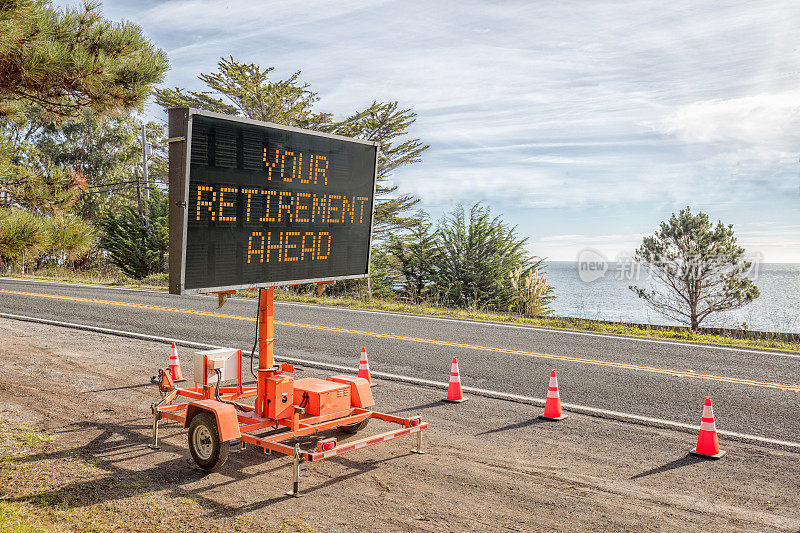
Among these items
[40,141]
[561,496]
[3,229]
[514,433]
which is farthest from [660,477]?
[40,141]

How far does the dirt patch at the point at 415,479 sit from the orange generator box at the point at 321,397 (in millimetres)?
560

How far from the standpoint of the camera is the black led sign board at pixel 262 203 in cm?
574

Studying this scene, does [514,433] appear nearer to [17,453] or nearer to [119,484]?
[119,484]

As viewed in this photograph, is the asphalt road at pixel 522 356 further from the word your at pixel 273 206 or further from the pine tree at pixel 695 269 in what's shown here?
the pine tree at pixel 695 269

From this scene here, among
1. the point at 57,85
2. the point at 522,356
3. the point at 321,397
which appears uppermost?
the point at 57,85

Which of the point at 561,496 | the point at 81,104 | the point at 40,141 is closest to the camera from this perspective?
the point at 561,496

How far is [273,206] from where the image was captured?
655 cm

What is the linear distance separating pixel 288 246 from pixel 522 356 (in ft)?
21.9

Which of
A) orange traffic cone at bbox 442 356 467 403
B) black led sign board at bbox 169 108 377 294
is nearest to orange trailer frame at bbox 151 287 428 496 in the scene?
black led sign board at bbox 169 108 377 294

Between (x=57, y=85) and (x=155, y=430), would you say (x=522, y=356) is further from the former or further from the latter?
(x=57, y=85)

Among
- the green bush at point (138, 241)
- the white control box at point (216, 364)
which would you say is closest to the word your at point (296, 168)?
the white control box at point (216, 364)

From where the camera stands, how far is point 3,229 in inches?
309

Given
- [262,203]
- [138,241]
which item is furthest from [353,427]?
[138,241]

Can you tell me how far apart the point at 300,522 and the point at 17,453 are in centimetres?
359
